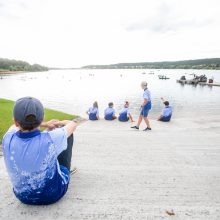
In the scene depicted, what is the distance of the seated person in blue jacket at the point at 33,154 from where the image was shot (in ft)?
10.2

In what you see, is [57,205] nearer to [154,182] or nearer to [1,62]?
[154,182]

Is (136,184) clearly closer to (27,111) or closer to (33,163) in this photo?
(33,163)

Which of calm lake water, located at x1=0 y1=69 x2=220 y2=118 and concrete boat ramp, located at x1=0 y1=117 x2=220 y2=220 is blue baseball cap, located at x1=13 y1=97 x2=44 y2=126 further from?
calm lake water, located at x1=0 y1=69 x2=220 y2=118

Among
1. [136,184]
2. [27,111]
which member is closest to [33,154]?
[27,111]

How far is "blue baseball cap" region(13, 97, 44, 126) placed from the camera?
3.04 meters

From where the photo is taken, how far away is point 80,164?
17.6 ft

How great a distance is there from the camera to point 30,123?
3.11 m

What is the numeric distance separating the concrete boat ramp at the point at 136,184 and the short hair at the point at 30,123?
1.11 metres

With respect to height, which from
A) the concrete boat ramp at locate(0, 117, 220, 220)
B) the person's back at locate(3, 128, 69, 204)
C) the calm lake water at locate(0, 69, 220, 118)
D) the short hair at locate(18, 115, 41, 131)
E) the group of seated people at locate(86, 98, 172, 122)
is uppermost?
the short hair at locate(18, 115, 41, 131)

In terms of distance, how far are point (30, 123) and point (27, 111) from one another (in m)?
0.15

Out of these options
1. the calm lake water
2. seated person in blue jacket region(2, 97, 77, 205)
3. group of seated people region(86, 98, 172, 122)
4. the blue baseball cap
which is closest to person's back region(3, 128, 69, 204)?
seated person in blue jacket region(2, 97, 77, 205)

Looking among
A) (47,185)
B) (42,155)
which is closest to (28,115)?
(42,155)

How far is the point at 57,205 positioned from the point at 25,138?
105 cm

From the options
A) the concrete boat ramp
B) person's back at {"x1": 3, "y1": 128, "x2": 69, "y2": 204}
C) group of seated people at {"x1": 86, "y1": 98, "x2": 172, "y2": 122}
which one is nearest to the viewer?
person's back at {"x1": 3, "y1": 128, "x2": 69, "y2": 204}
